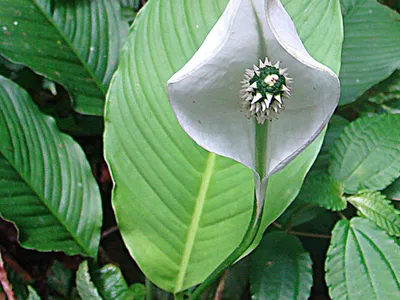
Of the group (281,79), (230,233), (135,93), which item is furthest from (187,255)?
(281,79)

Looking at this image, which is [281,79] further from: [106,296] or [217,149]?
[106,296]

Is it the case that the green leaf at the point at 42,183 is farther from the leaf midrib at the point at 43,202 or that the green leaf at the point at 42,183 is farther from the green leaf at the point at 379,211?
the green leaf at the point at 379,211

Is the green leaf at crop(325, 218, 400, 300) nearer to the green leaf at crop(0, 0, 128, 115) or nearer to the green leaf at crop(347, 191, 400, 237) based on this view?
the green leaf at crop(347, 191, 400, 237)

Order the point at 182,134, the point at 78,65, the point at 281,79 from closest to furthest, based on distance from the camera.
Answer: the point at 281,79 < the point at 182,134 < the point at 78,65

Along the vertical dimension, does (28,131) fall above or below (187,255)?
above

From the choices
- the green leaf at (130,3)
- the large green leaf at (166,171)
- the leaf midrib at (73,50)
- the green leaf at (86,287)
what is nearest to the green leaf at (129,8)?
the green leaf at (130,3)

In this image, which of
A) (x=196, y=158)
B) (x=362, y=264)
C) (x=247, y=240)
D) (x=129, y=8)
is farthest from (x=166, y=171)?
(x=129, y=8)

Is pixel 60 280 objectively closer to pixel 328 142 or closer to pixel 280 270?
pixel 280 270
